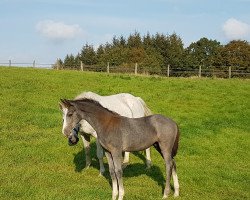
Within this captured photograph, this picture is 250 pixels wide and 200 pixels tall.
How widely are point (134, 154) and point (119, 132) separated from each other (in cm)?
657

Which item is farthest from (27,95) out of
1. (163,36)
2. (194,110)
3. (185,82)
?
(163,36)

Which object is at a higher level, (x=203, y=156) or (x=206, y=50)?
(x=206, y=50)

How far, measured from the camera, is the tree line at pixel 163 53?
6494cm

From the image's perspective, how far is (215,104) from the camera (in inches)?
1090

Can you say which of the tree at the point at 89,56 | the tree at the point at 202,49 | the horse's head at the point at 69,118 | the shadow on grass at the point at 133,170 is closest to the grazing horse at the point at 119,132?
the horse's head at the point at 69,118

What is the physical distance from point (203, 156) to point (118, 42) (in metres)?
79.1

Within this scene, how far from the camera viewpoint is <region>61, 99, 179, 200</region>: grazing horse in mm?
9891

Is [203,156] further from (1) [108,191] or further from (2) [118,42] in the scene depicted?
(2) [118,42]

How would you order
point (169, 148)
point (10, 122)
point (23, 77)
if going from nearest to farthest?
point (169, 148) < point (10, 122) < point (23, 77)

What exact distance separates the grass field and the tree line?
29585mm

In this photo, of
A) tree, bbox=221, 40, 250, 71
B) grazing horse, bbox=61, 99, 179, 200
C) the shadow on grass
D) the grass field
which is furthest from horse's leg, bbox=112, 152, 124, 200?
tree, bbox=221, 40, 250, 71

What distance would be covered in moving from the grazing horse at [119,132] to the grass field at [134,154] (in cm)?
114

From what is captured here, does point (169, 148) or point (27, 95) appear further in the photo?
point (27, 95)

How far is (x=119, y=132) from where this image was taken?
10.0 m
